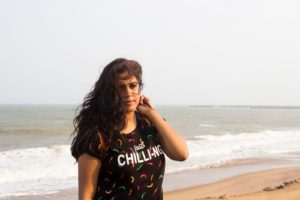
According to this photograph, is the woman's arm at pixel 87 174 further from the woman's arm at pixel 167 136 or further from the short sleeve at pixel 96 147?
the woman's arm at pixel 167 136

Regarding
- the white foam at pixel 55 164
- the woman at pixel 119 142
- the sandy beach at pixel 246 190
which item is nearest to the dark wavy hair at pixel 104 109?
the woman at pixel 119 142

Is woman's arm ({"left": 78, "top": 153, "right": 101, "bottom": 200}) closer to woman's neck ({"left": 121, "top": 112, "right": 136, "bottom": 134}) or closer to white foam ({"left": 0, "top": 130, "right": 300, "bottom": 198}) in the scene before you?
woman's neck ({"left": 121, "top": 112, "right": 136, "bottom": 134})

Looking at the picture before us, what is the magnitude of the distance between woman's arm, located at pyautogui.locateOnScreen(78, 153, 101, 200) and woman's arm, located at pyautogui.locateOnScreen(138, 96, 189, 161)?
0.37 meters

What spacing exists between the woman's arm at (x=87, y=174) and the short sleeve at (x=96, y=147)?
0.06 feet

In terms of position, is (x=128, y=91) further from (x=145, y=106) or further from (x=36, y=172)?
(x=36, y=172)

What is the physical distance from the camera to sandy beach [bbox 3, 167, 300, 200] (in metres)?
7.68

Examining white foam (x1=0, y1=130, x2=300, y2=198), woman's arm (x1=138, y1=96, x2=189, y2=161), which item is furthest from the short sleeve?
white foam (x1=0, y1=130, x2=300, y2=198)

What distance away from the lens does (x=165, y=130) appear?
203 centimetres

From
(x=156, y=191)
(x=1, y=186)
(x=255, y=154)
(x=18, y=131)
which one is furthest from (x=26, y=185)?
(x=18, y=131)

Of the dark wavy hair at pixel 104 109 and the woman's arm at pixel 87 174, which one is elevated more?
the dark wavy hair at pixel 104 109

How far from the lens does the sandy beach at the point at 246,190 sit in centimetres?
768

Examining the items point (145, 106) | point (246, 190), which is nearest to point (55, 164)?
point (246, 190)

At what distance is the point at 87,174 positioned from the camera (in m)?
1.85

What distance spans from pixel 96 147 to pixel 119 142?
0.39ft
